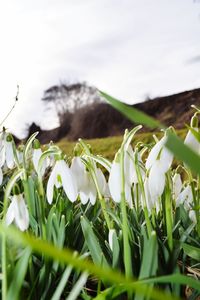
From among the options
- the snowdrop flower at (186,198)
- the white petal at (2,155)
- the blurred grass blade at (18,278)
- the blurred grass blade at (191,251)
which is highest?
the white petal at (2,155)

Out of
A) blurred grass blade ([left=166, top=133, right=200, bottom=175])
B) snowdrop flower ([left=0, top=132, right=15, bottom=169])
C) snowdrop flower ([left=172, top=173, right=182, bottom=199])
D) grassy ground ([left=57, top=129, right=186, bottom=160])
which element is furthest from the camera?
grassy ground ([left=57, top=129, right=186, bottom=160])

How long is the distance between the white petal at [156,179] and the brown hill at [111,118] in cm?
233

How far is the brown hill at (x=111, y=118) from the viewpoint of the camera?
9.53ft

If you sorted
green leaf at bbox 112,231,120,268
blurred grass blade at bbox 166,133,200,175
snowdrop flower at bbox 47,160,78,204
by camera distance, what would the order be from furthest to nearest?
snowdrop flower at bbox 47,160,78,204 < green leaf at bbox 112,231,120,268 < blurred grass blade at bbox 166,133,200,175

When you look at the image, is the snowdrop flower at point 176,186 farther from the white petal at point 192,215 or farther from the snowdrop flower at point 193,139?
the snowdrop flower at point 193,139

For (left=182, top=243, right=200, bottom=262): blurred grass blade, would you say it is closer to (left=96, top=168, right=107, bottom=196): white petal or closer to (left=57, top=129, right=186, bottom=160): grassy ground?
(left=96, top=168, right=107, bottom=196): white petal

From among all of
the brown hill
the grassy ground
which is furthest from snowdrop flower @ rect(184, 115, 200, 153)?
the brown hill

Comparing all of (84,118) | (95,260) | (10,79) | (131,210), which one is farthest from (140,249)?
(10,79)

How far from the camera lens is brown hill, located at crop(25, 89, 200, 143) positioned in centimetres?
291

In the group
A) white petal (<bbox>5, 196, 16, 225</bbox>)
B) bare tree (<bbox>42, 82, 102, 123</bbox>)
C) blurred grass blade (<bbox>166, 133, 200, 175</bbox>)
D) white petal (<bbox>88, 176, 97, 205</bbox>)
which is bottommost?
white petal (<bbox>88, 176, 97, 205</bbox>)

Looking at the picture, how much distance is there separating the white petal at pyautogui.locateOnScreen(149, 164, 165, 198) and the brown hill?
2.33 metres

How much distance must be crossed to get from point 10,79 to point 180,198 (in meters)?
2.53

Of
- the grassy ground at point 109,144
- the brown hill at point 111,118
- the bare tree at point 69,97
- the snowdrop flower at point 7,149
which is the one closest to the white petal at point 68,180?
the snowdrop flower at point 7,149

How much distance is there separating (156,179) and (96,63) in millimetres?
2646
